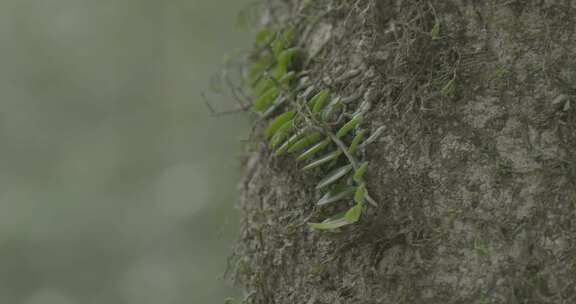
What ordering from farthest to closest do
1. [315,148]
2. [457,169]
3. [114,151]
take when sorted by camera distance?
[114,151]
[315,148]
[457,169]

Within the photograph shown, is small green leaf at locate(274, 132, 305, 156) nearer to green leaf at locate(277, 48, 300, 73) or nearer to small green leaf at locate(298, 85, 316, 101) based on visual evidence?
small green leaf at locate(298, 85, 316, 101)

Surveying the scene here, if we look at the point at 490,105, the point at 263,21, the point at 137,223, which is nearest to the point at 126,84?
the point at 137,223

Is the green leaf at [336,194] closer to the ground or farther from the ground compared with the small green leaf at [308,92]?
closer to the ground

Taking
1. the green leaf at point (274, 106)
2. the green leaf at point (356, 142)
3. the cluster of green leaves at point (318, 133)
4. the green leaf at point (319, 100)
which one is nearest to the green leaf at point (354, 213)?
the cluster of green leaves at point (318, 133)

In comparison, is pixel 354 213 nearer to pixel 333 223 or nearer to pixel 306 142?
pixel 333 223

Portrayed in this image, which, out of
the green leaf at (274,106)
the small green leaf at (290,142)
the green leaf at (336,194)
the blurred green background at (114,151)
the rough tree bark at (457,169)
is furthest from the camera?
the blurred green background at (114,151)

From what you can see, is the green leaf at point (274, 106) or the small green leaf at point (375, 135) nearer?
the small green leaf at point (375, 135)

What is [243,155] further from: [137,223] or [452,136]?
[137,223]

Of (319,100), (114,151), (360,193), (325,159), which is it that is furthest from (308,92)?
(114,151)

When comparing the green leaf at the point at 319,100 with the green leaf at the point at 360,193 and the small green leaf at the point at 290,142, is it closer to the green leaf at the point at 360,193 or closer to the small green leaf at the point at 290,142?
the small green leaf at the point at 290,142
